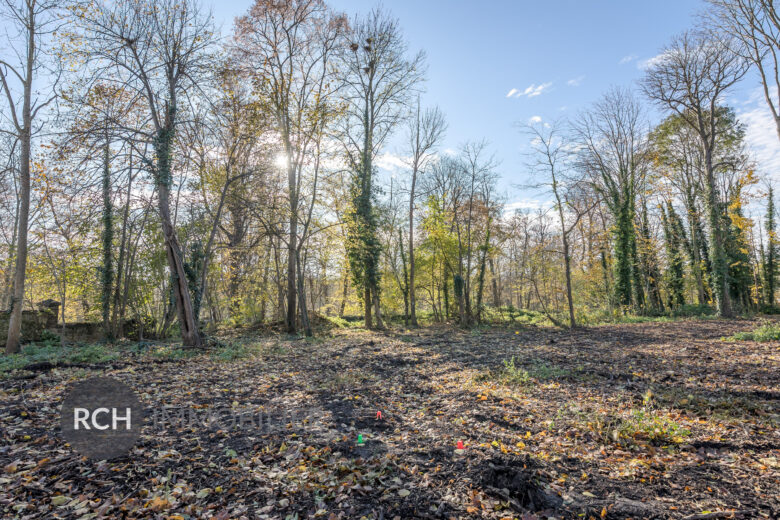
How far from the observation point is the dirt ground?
110 inches

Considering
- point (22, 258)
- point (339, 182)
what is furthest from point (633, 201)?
point (22, 258)

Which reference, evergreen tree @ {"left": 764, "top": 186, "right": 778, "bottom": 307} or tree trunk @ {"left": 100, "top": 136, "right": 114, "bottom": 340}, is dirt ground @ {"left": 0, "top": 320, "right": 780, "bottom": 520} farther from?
evergreen tree @ {"left": 764, "top": 186, "right": 778, "bottom": 307}

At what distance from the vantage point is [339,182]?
52.7 ft

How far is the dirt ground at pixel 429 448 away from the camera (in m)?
2.78

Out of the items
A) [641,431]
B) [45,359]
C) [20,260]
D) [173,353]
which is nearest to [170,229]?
[173,353]

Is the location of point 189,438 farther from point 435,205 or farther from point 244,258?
point 435,205

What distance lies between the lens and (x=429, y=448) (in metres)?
3.86

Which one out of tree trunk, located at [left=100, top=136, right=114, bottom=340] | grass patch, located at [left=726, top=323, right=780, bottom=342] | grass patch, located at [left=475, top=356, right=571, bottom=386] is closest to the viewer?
grass patch, located at [left=475, top=356, right=571, bottom=386]

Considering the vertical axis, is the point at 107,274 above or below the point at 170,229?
below

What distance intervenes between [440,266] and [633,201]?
11.5 m

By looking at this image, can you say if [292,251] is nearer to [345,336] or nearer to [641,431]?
[345,336]

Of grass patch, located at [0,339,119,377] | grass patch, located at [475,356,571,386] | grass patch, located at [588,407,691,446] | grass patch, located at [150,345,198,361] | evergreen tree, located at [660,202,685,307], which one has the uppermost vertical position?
evergreen tree, located at [660,202,685,307]

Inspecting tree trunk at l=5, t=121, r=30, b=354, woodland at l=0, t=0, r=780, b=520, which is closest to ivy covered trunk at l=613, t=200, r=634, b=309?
woodland at l=0, t=0, r=780, b=520

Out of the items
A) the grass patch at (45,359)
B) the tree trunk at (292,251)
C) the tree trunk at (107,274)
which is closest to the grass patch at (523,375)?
the grass patch at (45,359)
